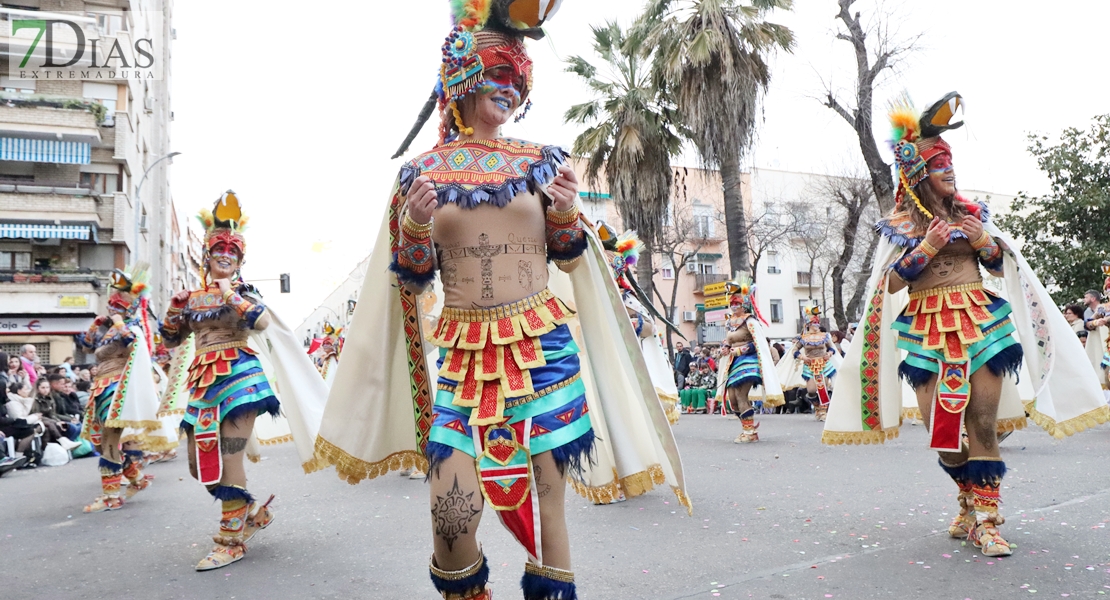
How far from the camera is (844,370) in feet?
17.8

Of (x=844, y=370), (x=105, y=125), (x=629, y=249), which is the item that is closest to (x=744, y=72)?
(x=629, y=249)

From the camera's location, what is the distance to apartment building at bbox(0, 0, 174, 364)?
2931 cm

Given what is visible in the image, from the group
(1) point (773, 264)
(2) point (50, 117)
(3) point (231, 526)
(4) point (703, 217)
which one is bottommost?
(3) point (231, 526)

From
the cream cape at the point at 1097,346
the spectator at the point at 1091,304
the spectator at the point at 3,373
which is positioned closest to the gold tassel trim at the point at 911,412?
the cream cape at the point at 1097,346

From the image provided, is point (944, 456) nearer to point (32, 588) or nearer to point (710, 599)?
point (710, 599)

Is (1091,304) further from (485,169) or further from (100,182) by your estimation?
(100,182)

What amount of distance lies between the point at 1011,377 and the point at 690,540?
2.05 metres

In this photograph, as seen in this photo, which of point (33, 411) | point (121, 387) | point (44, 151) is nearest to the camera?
point (121, 387)

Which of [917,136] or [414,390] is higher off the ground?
[917,136]

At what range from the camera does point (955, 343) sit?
457 centimetres

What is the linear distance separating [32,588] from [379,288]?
3.14m

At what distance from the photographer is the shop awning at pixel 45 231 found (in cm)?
2912

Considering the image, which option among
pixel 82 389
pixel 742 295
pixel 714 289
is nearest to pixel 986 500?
pixel 742 295

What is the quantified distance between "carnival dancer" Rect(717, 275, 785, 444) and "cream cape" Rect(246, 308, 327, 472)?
6453 millimetres
